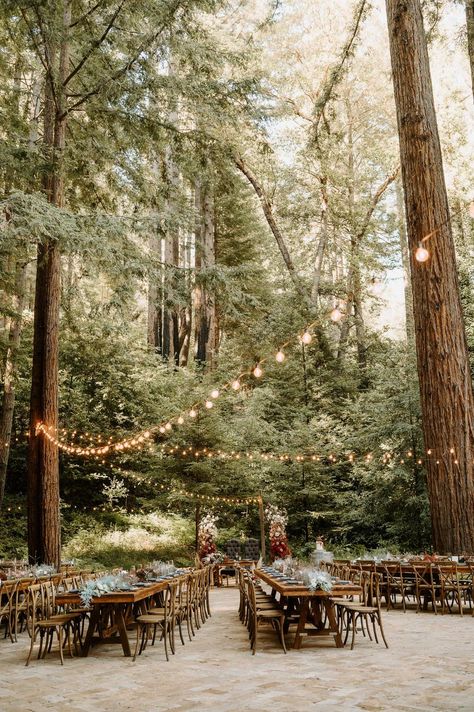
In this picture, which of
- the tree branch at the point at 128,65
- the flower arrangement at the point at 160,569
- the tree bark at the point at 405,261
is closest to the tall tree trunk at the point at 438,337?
the flower arrangement at the point at 160,569

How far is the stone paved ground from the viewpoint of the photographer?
440 cm

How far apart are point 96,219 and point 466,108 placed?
14208mm

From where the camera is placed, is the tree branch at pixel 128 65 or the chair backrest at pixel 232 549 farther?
the chair backrest at pixel 232 549

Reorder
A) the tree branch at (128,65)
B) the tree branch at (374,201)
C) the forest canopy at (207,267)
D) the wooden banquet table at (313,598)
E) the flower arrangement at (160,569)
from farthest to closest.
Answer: the tree branch at (374,201), the forest canopy at (207,267), the tree branch at (128,65), the flower arrangement at (160,569), the wooden banquet table at (313,598)

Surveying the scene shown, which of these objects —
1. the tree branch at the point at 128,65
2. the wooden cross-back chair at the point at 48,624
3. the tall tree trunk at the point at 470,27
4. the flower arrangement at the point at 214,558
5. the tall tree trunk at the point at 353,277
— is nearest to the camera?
the wooden cross-back chair at the point at 48,624

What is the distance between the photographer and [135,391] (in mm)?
18781

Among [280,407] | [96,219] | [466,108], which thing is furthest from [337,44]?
[96,219]

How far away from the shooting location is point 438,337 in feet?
30.0

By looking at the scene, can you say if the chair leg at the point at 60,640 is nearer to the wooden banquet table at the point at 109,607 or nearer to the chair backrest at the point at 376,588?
the wooden banquet table at the point at 109,607

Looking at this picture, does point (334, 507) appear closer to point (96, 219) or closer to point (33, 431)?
point (33, 431)

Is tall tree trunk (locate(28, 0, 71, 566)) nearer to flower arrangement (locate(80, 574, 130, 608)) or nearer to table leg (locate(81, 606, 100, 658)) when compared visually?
table leg (locate(81, 606, 100, 658))

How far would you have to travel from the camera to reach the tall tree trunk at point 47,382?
35.0 feet

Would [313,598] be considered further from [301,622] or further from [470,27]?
[470,27]

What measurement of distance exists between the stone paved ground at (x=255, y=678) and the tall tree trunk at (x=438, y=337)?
2.26 metres
